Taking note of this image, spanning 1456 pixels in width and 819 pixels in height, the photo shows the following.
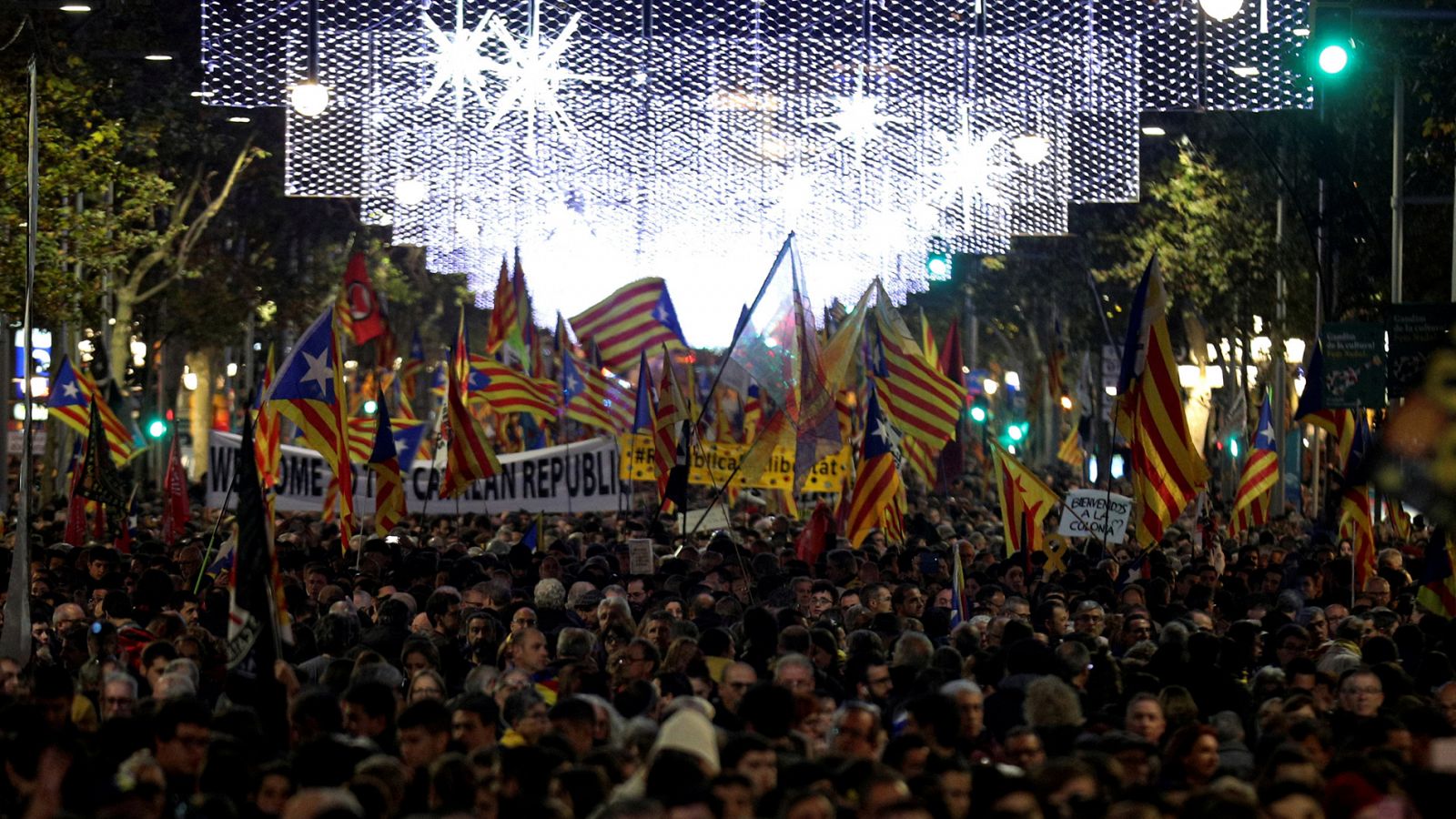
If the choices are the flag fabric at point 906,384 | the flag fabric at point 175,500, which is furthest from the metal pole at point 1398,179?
the flag fabric at point 175,500

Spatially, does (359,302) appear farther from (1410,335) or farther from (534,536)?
(1410,335)

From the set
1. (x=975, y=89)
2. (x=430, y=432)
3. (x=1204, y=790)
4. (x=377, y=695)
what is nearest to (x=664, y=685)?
(x=377, y=695)

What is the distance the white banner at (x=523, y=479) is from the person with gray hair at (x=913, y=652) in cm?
1386

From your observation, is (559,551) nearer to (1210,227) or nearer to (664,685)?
(664,685)

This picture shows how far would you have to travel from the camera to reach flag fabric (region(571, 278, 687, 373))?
2833cm

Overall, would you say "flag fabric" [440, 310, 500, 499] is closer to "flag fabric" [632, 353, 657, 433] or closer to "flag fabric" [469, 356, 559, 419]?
"flag fabric" [632, 353, 657, 433]

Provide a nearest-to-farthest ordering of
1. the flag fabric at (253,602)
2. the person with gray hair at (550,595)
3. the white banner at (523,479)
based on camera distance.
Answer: the flag fabric at (253,602) < the person with gray hair at (550,595) < the white banner at (523,479)

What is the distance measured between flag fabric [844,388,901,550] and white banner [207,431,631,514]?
18.4 feet

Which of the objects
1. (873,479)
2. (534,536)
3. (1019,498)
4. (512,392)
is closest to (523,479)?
(512,392)

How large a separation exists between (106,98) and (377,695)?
2353 cm

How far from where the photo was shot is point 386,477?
21531 mm

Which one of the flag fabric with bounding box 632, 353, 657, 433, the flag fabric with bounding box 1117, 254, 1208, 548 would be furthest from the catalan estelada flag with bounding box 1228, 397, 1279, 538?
the flag fabric with bounding box 1117, 254, 1208, 548

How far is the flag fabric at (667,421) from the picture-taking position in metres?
24.8

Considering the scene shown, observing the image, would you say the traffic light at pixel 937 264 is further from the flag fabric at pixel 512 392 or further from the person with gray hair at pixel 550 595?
the person with gray hair at pixel 550 595
